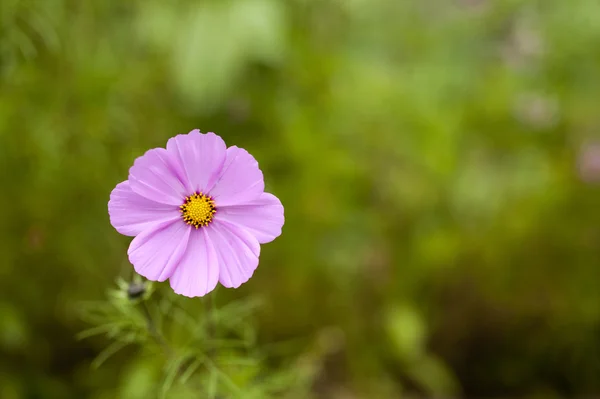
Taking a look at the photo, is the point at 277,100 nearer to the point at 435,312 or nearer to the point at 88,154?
the point at 88,154

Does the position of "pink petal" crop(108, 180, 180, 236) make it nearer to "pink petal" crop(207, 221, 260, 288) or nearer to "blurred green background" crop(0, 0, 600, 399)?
"pink petal" crop(207, 221, 260, 288)

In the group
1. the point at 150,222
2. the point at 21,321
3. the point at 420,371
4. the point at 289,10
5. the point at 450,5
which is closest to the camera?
the point at 150,222

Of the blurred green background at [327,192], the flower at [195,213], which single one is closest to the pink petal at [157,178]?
the flower at [195,213]

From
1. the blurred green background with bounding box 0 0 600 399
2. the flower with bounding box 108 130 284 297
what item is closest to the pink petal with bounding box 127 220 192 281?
the flower with bounding box 108 130 284 297

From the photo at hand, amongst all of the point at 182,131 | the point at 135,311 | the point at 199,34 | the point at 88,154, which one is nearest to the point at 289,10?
the point at 199,34

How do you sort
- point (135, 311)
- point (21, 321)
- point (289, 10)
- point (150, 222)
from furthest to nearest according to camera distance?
point (289, 10) < point (21, 321) < point (135, 311) < point (150, 222)

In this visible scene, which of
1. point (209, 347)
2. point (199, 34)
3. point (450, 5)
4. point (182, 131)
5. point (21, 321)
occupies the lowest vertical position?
point (209, 347)

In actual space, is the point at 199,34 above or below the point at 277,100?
above

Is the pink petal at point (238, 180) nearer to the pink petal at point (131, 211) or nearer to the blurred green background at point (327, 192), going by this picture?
the pink petal at point (131, 211)
